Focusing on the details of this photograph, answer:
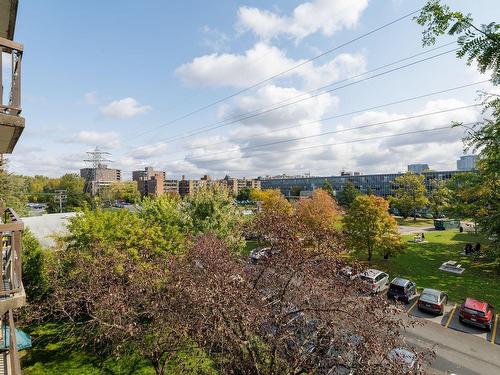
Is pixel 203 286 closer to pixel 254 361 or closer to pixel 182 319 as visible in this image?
→ pixel 182 319

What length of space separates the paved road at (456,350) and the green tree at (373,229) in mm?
8075

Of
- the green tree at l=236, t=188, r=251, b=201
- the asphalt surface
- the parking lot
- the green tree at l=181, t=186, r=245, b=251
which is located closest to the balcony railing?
the asphalt surface

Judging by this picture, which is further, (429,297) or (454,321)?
(429,297)

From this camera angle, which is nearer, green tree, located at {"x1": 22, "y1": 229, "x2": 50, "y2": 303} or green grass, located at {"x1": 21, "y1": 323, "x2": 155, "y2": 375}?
green grass, located at {"x1": 21, "y1": 323, "x2": 155, "y2": 375}

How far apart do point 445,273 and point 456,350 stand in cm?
1279

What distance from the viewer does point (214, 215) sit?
20031 millimetres

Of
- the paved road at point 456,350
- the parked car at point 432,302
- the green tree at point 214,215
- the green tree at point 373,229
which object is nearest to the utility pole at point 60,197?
the green tree at point 214,215

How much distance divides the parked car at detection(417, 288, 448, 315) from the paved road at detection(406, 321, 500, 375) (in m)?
1.06

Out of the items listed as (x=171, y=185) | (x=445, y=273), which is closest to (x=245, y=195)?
(x=171, y=185)

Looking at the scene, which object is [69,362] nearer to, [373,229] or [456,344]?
[456,344]

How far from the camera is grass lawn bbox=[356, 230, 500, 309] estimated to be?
19.5 meters

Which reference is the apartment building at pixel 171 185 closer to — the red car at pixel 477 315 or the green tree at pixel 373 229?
the green tree at pixel 373 229

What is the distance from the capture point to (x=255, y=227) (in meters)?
9.49

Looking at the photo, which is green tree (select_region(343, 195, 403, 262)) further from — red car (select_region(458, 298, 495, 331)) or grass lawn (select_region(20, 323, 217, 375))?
grass lawn (select_region(20, 323, 217, 375))
